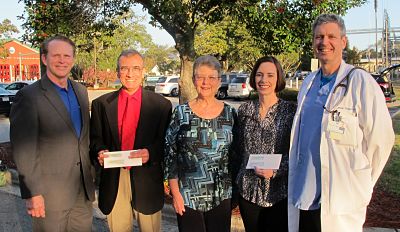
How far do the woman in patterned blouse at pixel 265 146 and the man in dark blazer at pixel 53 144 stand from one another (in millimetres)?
1337

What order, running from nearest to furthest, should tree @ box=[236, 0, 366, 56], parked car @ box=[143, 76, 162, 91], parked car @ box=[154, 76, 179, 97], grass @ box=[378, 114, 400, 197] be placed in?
tree @ box=[236, 0, 366, 56] → grass @ box=[378, 114, 400, 197] → parked car @ box=[154, 76, 179, 97] → parked car @ box=[143, 76, 162, 91]

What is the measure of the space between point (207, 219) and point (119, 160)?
2.82ft

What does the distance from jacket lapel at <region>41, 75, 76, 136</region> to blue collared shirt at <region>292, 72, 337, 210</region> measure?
6.07ft

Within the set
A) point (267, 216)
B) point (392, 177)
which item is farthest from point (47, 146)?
point (392, 177)

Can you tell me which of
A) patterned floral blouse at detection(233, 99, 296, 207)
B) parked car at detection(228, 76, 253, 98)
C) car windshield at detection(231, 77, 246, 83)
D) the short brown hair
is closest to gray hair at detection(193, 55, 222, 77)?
the short brown hair

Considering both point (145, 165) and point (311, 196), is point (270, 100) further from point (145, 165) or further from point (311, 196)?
point (145, 165)

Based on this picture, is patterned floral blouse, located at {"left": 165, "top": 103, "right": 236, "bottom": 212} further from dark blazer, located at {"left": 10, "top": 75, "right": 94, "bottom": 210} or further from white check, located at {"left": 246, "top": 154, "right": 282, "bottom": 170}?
dark blazer, located at {"left": 10, "top": 75, "right": 94, "bottom": 210}

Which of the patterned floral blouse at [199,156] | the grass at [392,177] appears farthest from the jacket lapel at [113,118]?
the grass at [392,177]

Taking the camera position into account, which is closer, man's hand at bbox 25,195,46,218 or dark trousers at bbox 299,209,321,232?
dark trousers at bbox 299,209,321,232

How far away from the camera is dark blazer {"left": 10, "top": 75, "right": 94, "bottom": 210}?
331 centimetres

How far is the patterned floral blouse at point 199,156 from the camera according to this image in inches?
133

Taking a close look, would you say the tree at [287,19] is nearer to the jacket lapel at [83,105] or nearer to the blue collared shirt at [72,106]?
the jacket lapel at [83,105]

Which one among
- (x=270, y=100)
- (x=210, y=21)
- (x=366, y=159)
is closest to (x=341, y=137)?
(x=366, y=159)

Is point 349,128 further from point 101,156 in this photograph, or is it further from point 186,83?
point 186,83
